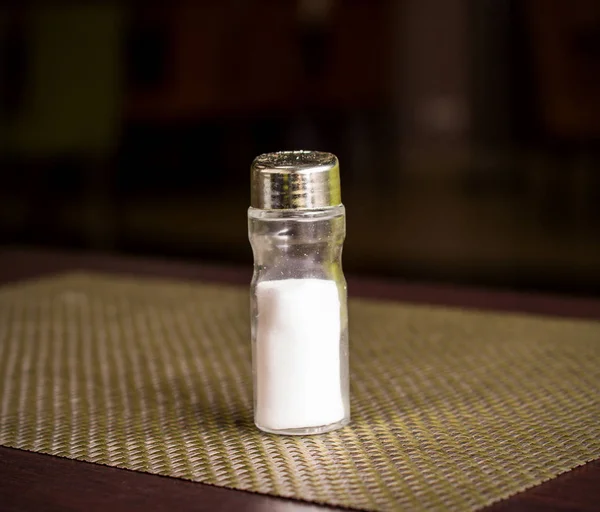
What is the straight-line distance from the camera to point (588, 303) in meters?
1.07

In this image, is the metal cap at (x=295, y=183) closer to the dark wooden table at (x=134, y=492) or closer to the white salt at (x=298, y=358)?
the white salt at (x=298, y=358)

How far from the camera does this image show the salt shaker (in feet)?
2.09

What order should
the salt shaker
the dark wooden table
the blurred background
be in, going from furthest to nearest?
the blurred background < the salt shaker < the dark wooden table

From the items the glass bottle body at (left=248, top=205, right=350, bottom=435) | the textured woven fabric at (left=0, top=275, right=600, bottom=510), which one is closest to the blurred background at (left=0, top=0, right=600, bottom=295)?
the textured woven fabric at (left=0, top=275, right=600, bottom=510)

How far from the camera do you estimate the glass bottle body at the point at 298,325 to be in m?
0.64

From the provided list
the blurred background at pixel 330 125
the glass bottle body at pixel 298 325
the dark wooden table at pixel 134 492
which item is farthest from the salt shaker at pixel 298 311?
the blurred background at pixel 330 125

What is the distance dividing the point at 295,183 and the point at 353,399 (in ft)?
0.64

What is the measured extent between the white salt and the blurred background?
2060mm

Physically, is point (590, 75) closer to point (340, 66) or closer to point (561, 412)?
point (340, 66)

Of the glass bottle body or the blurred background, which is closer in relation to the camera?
the glass bottle body

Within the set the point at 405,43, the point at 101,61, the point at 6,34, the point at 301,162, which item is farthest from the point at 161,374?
the point at 405,43

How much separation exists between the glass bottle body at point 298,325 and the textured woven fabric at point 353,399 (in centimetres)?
2

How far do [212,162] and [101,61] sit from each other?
1411 mm

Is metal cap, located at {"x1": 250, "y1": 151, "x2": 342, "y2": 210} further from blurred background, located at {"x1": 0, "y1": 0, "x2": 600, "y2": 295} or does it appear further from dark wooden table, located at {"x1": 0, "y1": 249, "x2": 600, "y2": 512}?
blurred background, located at {"x1": 0, "y1": 0, "x2": 600, "y2": 295}
